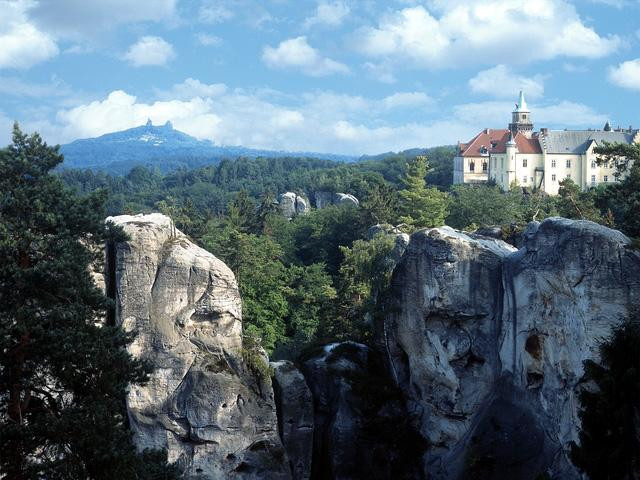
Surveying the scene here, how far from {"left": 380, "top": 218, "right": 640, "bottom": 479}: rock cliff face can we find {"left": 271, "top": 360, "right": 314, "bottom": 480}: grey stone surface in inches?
124

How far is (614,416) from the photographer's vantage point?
18109 millimetres

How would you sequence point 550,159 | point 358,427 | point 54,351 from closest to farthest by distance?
1. point 54,351
2. point 358,427
3. point 550,159

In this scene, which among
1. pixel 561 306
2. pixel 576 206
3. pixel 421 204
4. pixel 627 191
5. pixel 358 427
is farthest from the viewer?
pixel 421 204

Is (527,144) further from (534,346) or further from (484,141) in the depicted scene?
(534,346)

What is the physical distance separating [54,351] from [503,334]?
1345 cm

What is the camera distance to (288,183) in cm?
16125

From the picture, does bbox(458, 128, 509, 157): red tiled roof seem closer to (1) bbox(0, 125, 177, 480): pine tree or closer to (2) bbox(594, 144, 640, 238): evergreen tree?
(2) bbox(594, 144, 640, 238): evergreen tree

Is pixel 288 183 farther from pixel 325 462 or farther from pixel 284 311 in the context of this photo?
pixel 325 462

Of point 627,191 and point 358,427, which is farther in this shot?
point 627,191

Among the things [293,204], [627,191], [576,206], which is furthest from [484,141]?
[627,191]

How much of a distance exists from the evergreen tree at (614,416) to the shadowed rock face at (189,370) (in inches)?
425

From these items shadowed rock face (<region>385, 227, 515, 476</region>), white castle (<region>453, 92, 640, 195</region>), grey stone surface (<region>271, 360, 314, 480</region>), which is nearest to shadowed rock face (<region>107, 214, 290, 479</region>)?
grey stone surface (<region>271, 360, 314, 480</region>)

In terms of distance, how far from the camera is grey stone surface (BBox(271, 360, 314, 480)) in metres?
27.4

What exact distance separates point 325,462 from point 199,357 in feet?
17.8
